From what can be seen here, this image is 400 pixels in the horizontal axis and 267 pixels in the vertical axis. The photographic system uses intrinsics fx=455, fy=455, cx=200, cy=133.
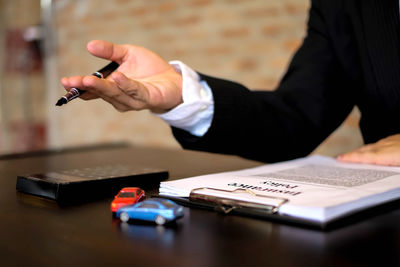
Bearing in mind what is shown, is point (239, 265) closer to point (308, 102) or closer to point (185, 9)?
point (308, 102)

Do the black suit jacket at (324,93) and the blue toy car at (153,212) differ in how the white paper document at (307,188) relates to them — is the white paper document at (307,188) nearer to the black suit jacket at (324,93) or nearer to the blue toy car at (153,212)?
the blue toy car at (153,212)

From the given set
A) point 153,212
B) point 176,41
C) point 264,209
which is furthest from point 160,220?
point 176,41

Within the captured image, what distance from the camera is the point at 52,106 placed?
396cm

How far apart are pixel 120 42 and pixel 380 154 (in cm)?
276

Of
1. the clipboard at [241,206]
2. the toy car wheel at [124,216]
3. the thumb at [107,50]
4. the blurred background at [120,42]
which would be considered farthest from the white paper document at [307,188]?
the blurred background at [120,42]

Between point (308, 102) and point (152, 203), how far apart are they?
780 mm

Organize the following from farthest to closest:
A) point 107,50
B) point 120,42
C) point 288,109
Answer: point 120,42
point 288,109
point 107,50

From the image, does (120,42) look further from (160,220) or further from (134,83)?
(160,220)

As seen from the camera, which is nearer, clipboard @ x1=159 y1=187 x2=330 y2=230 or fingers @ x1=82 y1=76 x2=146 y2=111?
clipboard @ x1=159 y1=187 x2=330 y2=230

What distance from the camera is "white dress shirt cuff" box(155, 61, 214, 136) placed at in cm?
85

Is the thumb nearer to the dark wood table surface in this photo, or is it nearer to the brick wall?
the dark wood table surface

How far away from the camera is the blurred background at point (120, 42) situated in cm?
247

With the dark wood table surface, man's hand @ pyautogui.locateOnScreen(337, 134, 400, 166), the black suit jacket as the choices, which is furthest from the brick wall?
the dark wood table surface

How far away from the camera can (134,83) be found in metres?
0.70
